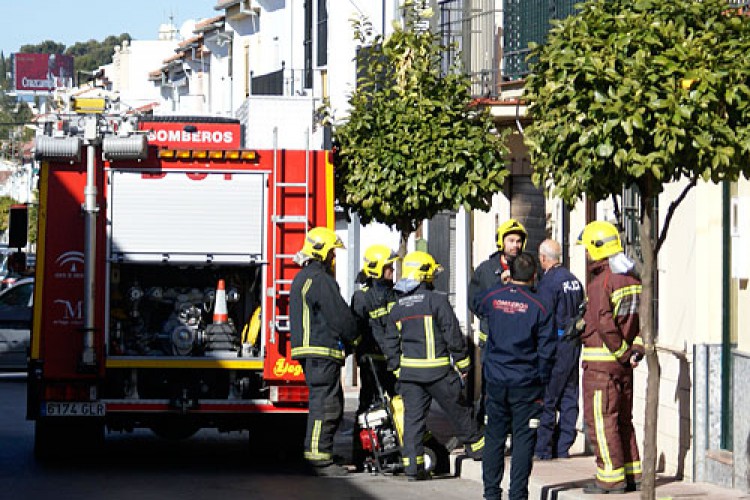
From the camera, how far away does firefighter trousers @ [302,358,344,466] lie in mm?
13328

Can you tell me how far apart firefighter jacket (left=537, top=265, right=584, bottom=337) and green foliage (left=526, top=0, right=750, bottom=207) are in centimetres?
343

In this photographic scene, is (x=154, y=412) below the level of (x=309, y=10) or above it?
below

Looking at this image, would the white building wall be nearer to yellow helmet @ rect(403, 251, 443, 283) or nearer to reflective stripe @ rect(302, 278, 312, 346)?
reflective stripe @ rect(302, 278, 312, 346)

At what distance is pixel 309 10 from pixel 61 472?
22783mm

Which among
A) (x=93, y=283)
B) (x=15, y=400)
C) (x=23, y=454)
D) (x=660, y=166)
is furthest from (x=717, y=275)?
(x=15, y=400)

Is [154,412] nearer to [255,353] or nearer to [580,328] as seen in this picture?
[255,353]

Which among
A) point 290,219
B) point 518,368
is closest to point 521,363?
point 518,368

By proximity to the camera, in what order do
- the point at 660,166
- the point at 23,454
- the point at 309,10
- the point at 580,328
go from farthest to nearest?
the point at 309,10
the point at 23,454
the point at 580,328
the point at 660,166

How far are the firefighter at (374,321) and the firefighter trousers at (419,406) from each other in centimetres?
89

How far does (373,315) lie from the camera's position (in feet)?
46.0

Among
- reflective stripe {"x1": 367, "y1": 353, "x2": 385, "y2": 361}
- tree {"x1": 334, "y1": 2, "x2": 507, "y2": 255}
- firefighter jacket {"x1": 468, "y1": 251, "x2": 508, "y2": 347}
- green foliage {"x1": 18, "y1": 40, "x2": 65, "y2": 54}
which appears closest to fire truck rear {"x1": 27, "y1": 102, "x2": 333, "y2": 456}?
reflective stripe {"x1": 367, "y1": 353, "x2": 385, "y2": 361}

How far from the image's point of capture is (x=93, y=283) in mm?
13625

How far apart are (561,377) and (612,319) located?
2471mm

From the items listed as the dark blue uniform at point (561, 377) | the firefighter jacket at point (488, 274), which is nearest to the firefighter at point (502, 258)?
the firefighter jacket at point (488, 274)
